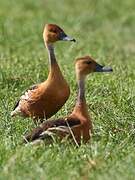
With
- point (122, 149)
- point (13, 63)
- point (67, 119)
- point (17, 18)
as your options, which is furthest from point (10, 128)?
point (17, 18)

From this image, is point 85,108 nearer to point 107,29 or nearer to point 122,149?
point 122,149

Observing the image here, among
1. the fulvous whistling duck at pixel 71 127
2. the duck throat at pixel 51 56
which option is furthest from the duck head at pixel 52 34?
the fulvous whistling duck at pixel 71 127

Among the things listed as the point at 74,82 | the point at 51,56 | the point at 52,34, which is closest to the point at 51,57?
the point at 51,56

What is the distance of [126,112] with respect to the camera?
8.04 m

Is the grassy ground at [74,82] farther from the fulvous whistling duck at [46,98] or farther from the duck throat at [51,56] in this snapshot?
the duck throat at [51,56]

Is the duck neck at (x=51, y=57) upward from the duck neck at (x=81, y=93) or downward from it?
upward

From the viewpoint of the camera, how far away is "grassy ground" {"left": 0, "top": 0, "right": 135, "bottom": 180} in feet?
19.9

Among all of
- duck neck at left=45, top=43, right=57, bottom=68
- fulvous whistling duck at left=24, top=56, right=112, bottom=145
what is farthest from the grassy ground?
duck neck at left=45, top=43, right=57, bottom=68

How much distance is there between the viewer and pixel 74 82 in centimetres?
957

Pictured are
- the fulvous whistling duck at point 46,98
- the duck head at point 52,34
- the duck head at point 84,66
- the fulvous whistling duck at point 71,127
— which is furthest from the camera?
the duck head at point 52,34

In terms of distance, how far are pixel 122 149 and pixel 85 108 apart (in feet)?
1.72

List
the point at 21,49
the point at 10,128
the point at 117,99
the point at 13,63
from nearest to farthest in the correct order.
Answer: the point at 10,128 → the point at 117,99 → the point at 13,63 → the point at 21,49

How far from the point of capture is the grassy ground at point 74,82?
239 inches

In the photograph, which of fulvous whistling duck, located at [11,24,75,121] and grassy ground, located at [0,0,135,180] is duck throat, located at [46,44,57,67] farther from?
grassy ground, located at [0,0,135,180]
